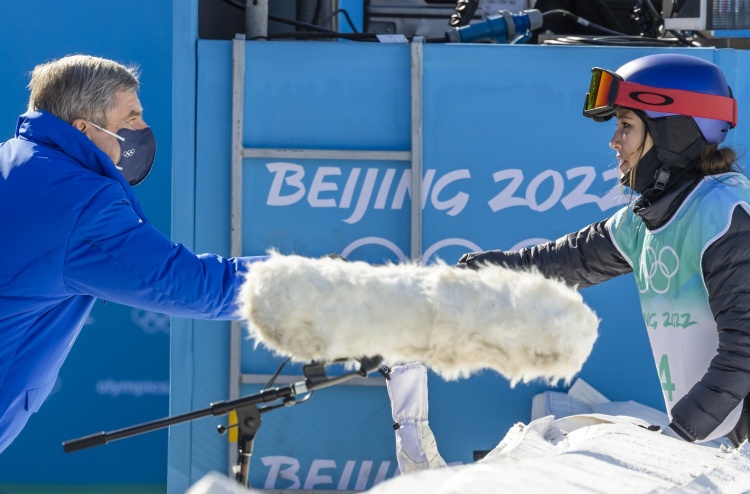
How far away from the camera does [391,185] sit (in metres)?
5.18

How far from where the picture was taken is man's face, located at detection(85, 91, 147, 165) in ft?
11.4

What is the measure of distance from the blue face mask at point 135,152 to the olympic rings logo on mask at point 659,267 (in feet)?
5.95

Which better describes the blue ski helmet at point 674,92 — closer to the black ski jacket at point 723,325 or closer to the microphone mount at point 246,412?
the black ski jacket at point 723,325

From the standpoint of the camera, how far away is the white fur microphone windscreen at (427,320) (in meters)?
2.12

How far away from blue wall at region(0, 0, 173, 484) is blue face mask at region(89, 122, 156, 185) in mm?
2533

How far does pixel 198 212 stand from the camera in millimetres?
5215

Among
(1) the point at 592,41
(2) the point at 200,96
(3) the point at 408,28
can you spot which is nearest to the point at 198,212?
(2) the point at 200,96

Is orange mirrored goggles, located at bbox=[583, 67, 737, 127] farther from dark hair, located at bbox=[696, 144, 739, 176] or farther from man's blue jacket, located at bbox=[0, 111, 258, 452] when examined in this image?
man's blue jacket, located at bbox=[0, 111, 258, 452]

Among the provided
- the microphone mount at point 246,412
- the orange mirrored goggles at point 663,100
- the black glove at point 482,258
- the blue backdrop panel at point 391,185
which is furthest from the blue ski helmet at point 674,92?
the microphone mount at point 246,412

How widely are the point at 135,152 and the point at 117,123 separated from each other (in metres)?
0.31

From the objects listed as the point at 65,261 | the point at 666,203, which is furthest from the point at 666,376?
the point at 65,261

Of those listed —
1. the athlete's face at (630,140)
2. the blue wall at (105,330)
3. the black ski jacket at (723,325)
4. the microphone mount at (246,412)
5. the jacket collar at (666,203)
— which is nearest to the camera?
the microphone mount at (246,412)

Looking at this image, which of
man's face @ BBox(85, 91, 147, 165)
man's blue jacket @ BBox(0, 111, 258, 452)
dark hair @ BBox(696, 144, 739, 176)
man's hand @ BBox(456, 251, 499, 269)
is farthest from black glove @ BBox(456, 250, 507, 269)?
man's face @ BBox(85, 91, 147, 165)

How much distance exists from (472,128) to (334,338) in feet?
10.6
